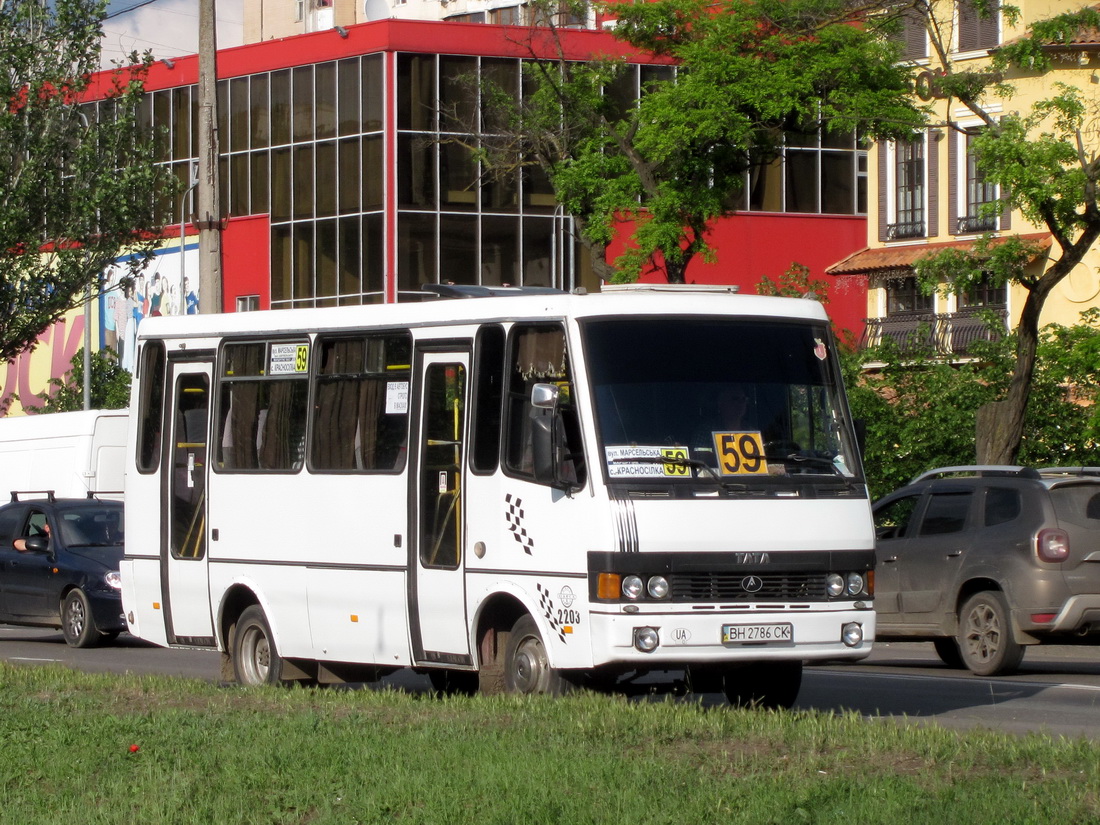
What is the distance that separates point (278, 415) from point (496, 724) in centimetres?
463

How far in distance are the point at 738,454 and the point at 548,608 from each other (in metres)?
1.49

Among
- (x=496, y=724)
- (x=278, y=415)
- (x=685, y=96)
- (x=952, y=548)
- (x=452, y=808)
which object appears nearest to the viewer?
(x=452, y=808)

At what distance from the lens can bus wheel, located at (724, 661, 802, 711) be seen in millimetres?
12031

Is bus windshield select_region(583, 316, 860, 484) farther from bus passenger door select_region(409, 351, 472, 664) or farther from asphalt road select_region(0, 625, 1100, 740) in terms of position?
asphalt road select_region(0, 625, 1100, 740)

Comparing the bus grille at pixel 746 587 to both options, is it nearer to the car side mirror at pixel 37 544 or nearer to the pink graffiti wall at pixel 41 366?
the car side mirror at pixel 37 544

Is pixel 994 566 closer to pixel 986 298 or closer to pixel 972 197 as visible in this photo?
pixel 986 298

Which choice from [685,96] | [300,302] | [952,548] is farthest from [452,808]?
[300,302]

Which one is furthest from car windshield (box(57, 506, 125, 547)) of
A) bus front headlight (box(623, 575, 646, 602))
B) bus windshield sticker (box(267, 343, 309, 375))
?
bus front headlight (box(623, 575, 646, 602))

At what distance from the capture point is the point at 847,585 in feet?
37.1

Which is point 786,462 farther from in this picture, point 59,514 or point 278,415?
point 59,514

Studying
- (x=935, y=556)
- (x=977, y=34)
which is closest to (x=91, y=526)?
(x=935, y=556)

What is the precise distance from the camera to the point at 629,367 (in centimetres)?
1123

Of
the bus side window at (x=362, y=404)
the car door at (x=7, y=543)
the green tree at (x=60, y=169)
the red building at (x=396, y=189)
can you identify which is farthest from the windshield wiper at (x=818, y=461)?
the red building at (x=396, y=189)

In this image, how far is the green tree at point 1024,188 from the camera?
75.2ft
